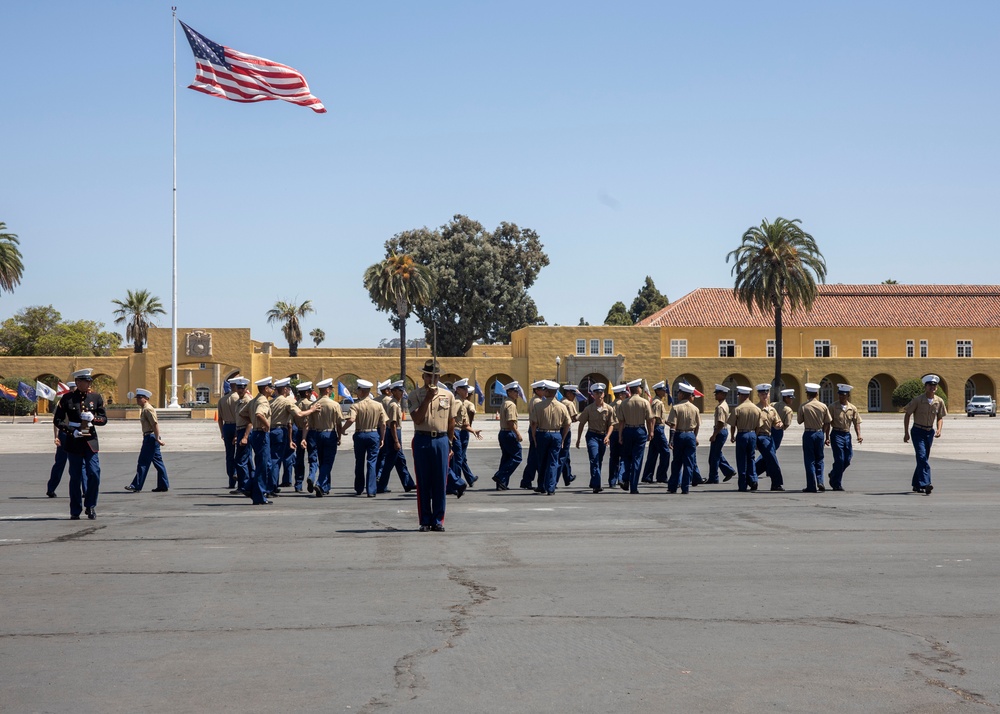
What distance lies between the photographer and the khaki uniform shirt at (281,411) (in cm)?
1728

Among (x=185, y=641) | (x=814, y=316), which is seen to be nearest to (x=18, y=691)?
(x=185, y=641)

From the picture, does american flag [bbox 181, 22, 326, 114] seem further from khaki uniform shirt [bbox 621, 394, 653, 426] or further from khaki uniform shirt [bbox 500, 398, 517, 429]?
khaki uniform shirt [bbox 621, 394, 653, 426]

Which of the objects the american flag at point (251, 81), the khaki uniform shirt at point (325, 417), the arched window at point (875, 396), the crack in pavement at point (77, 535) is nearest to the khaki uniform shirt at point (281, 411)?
the khaki uniform shirt at point (325, 417)

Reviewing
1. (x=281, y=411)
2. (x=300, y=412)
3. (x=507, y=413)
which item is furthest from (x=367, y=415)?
(x=507, y=413)

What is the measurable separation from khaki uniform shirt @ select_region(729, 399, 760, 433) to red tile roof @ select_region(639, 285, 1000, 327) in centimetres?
6700

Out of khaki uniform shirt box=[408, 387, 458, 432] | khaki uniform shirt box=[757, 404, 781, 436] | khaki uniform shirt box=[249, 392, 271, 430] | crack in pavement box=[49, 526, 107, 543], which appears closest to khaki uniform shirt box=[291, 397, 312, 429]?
khaki uniform shirt box=[249, 392, 271, 430]

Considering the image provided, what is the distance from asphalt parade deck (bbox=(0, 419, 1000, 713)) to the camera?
227 inches

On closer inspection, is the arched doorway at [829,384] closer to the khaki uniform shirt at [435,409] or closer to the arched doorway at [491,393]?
the arched doorway at [491,393]

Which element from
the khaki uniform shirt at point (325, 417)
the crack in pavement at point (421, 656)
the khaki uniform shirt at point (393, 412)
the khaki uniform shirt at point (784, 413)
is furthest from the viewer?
the khaki uniform shirt at point (784, 413)

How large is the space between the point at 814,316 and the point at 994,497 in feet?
237

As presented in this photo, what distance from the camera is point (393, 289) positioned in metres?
77.6

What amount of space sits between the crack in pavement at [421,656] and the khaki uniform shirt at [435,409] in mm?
3070

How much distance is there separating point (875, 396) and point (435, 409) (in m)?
78.0

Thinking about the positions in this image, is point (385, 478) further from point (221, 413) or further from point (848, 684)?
point (848, 684)
